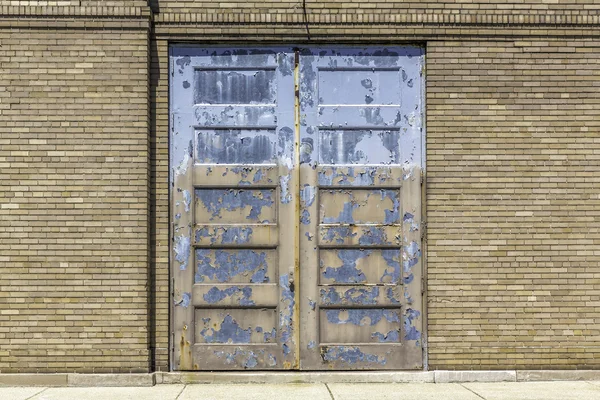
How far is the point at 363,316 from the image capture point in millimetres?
8164

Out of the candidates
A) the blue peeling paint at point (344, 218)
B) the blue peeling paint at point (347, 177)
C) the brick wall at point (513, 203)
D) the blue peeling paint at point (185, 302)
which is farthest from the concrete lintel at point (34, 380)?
the brick wall at point (513, 203)

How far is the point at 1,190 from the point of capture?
798 cm

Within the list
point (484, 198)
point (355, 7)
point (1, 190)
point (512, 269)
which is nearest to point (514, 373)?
point (512, 269)

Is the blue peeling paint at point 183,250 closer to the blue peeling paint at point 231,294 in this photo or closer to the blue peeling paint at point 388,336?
the blue peeling paint at point 231,294

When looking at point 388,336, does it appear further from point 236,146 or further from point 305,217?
point 236,146

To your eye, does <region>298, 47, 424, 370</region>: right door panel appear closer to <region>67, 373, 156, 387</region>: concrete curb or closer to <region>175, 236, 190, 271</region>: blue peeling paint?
<region>175, 236, 190, 271</region>: blue peeling paint

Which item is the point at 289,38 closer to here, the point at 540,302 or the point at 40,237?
Answer: the point at 40,237

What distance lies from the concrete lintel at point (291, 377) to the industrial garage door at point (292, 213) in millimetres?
99

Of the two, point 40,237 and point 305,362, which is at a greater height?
point 40,237

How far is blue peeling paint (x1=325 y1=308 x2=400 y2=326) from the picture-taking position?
8.16 meters

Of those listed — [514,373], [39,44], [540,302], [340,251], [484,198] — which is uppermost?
[39,44]

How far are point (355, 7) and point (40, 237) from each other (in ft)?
13.3

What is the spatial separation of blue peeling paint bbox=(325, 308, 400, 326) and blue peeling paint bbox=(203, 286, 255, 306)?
837 mm

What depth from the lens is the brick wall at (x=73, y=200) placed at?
7.92 metres
